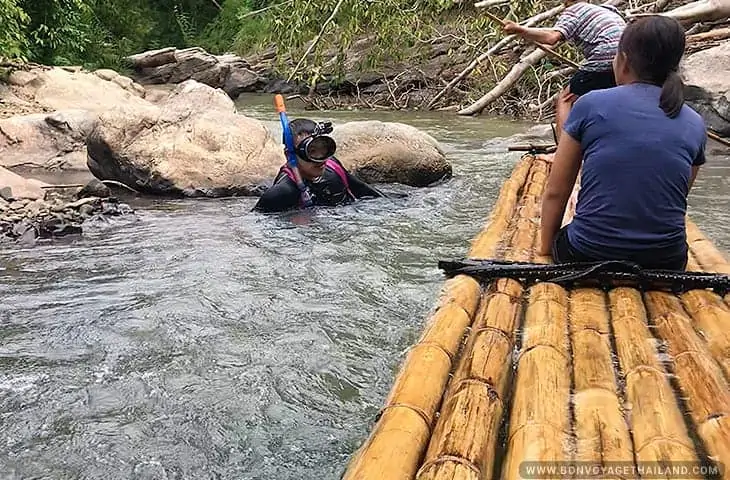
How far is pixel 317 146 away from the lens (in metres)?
5.30

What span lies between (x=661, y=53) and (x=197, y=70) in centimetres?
1624

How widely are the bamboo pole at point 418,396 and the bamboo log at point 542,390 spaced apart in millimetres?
168

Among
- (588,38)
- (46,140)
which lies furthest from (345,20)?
(588,38)

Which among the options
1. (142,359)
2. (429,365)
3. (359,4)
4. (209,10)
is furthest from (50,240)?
(209,10)

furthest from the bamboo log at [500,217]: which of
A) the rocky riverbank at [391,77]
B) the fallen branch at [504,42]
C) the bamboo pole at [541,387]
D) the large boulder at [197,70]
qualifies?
the large boulder at [197,70]

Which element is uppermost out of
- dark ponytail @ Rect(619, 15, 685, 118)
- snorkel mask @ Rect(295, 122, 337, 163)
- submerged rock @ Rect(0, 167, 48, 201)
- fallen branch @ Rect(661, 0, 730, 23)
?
dark ponytail @ Rect(619, 15, 685, 118)

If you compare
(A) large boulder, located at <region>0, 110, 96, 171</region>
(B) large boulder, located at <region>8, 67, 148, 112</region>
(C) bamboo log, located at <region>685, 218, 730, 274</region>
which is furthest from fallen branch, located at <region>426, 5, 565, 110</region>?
(A) large boulder, located at <region>0, 110, 96, 171</region>

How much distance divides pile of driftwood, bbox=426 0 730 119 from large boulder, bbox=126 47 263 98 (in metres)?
6.43

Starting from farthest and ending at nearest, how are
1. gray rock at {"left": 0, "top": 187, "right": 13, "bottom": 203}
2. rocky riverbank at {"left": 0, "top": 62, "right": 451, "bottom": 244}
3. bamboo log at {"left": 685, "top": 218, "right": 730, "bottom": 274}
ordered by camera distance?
rocky riverbank at {"left": 0, "top": 62, "right": 451, "bottom": 244}
gray rock at {"left": 0, "top": 187, "right": 13, "bottom": 203}
bamboo log at {"left": 685, "top": 218, "right": 730, "bottom": 274}

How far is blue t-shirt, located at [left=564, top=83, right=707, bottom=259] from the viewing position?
257 cm

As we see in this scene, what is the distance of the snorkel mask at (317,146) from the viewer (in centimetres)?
526

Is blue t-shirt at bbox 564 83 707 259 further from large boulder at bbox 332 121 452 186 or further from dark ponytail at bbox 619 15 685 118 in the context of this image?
large boulder at bbox 332 121 452 186

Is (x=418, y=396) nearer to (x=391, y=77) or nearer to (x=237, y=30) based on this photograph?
(x=391, y=77)

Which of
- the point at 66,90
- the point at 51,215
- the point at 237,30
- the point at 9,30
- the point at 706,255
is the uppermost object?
the point at 9,30
